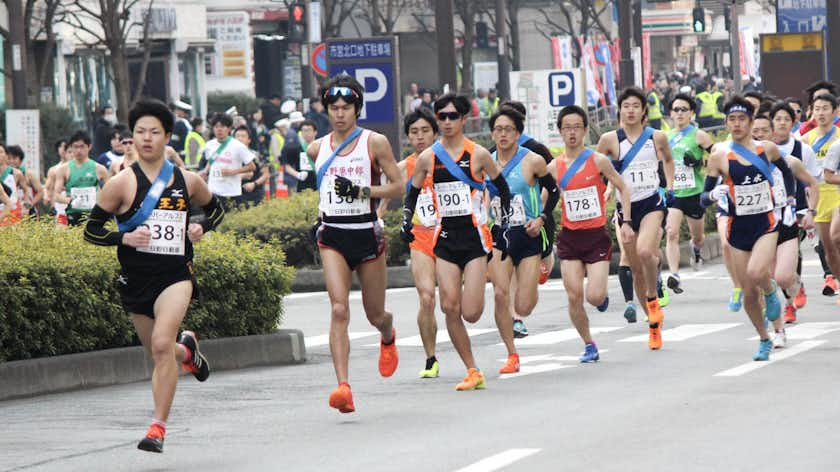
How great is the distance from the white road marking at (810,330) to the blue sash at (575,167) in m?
2.03

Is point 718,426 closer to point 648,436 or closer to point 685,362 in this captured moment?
point 648,436

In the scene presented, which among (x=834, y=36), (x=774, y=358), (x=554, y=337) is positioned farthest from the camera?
(x=834, y=36)

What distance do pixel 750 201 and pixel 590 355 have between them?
5.12ft

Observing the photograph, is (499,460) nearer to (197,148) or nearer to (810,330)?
(810,330)

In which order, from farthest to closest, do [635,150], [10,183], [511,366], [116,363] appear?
[10,183], [635,150], [116,363], [511,366]

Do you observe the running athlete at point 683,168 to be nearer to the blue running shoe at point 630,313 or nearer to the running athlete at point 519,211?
the blue running shoe at point 630,313

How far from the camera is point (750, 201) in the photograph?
524 inches

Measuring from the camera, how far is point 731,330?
619 inches

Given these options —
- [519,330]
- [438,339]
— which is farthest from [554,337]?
[438,339]

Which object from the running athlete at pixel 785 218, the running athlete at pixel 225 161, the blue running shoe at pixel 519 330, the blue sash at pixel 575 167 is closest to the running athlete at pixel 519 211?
the blue sash at pixel 575 167

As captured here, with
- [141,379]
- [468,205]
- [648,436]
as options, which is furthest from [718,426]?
[141,379]

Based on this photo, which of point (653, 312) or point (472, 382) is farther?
point (653, 312)

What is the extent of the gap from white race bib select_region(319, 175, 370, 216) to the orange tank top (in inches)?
119

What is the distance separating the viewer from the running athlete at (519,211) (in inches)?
519
